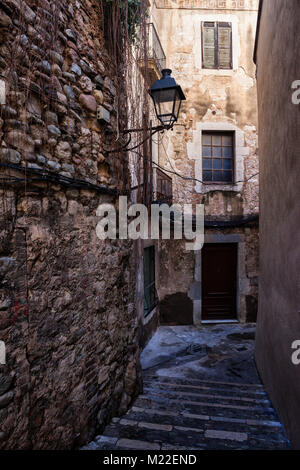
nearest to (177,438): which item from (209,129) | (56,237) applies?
(56,237)

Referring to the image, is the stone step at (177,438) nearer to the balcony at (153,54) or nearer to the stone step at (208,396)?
the stone step at (208,396)

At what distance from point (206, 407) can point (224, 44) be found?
7.95 meters

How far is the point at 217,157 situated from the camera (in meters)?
8.27

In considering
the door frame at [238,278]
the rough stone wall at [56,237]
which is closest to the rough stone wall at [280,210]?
the rough stone wall at [56,237]

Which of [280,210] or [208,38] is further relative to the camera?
[208,38]

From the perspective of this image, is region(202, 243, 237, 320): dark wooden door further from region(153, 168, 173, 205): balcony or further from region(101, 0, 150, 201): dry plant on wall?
region(101, 0, 150, 201): dry plant on wall

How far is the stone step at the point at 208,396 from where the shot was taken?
4219 millimetres

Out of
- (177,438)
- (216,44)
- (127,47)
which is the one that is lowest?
(177,438)

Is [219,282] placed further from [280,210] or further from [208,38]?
[208,38]

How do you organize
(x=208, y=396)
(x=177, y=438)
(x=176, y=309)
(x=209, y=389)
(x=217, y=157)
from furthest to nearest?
(x=217, y=157) → (x=176, y=309) → (x=209, y=389) → (x=208, y=396) → (x=177, y=438)

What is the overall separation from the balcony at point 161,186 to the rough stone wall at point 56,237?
2.92 metres

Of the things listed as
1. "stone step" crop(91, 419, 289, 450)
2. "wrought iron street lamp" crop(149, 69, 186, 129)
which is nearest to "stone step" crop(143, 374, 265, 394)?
"stone step" crop(91, 419, 289, 450)

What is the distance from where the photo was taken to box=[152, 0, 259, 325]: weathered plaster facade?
26.5 ft

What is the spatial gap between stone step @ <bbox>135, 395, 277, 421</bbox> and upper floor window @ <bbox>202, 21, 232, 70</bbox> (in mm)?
7409
